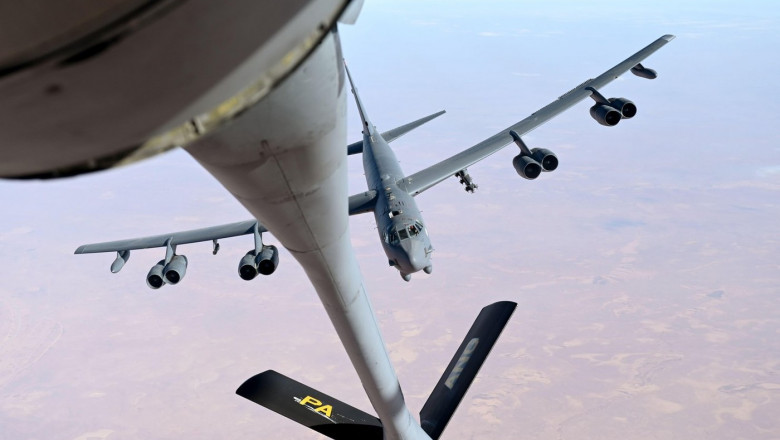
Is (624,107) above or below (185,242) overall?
below

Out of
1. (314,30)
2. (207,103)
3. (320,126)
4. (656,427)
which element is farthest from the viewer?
(656,427)

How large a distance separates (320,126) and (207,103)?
2.02 meters

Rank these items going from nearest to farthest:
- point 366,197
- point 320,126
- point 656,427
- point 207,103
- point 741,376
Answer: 1. point 207,103
2. point 320,126
3. point 366,197
4. point 656,427
5. point 741,376

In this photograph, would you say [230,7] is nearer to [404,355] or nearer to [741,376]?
[404,355]

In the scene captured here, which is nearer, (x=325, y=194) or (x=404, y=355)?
(x=325, y=194)

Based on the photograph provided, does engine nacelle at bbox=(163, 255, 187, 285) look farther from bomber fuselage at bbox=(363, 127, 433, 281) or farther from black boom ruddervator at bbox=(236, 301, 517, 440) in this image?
bomber fuselage at bbox=(363, 127, 433, 281)

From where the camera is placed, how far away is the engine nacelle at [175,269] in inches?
943

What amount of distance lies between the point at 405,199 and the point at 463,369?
549 inches

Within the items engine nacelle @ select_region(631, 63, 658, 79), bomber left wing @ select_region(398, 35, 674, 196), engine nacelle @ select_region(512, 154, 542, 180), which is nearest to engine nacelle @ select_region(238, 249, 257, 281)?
bomber left wing @ select_region(398, 35, 674, 196)

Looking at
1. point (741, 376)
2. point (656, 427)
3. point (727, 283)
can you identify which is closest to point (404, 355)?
point (656, 427)

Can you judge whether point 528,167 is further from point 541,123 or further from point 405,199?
point 405,199

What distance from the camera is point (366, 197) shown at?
32906mm

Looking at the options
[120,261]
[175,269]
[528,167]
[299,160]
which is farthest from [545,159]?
[299,160]

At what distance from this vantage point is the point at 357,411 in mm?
19266
